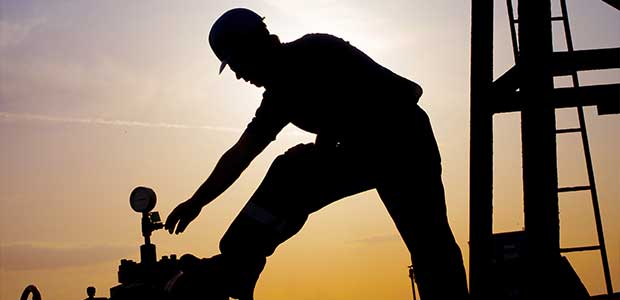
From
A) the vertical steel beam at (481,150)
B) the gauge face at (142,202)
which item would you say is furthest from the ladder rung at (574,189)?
the gauge face at (142,202)

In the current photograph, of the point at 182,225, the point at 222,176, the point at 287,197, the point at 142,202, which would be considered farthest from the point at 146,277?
the point at 142,202

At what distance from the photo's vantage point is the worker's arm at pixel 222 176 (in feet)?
16.7

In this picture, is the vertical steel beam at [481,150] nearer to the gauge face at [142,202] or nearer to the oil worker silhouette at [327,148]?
the oil worker silhouette at [327,148]

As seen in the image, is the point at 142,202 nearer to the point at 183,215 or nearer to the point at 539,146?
the point at 183,215

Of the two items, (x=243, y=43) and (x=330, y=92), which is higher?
(x=243, y=43)

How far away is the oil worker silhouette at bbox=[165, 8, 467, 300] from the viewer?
507cm

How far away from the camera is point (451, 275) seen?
503 cm

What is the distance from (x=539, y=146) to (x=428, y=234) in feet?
3.22

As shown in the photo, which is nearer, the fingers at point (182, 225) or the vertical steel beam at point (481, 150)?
the fingers at point (182, 225)

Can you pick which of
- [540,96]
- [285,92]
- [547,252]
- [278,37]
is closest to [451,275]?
[547,252]

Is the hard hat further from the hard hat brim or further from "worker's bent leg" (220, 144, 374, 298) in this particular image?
"worker's bent leg" (220, 144, 374, 298)

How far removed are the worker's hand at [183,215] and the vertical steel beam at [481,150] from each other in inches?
75.8

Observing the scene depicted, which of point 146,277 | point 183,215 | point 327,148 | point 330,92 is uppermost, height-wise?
point 330,92

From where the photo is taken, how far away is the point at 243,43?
5195 mm
